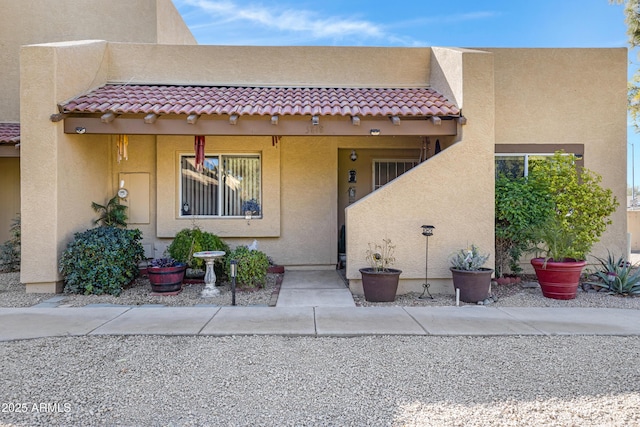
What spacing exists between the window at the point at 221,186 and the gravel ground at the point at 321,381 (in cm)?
514

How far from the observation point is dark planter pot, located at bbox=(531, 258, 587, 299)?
25.4 ft

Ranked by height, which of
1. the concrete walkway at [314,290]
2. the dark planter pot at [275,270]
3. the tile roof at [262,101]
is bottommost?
the concrete walkway at [314,290]

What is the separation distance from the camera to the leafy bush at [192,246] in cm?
863

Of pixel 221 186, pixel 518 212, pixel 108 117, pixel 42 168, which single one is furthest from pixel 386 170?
pixel 42 168

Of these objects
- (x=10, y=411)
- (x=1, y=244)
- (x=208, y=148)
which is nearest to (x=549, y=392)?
(x=10, y=411)

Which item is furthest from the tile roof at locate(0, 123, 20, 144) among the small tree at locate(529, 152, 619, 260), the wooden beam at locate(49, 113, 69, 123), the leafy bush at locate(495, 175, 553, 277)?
the small tree at locate(529, 152, 619, 260)

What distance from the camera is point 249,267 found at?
826 centimetres

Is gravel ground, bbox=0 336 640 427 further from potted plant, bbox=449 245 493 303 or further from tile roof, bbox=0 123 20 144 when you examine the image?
tile roof, bbox=0 123 20 144

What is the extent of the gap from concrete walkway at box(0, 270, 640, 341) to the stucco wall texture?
145cm

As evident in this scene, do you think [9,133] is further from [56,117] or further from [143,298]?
[143,298]

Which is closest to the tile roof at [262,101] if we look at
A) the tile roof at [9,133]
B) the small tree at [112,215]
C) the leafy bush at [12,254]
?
the tile roof at [9,133]

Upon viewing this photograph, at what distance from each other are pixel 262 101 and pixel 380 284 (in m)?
4.89

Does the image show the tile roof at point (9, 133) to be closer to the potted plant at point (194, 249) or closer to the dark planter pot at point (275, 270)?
the potted plant at point (194, 249)

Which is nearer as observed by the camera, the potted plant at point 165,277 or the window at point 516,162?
the potted plant at point 165,277
